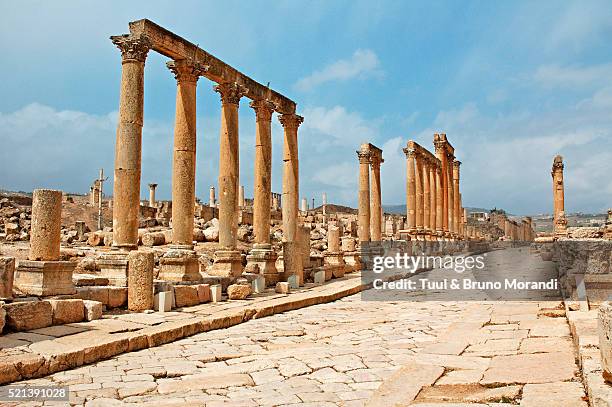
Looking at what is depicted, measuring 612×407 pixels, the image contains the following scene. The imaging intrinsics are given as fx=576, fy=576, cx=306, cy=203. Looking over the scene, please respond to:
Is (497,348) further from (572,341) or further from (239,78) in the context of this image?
(239,78)

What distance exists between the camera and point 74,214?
44344 mm

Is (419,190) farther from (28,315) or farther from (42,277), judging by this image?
(28,315)

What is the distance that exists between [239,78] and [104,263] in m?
7.32

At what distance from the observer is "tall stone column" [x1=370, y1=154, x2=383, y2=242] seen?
90.3ft

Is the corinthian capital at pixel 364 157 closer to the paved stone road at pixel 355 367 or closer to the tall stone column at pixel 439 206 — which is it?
the tall stone column at pixel 439 206

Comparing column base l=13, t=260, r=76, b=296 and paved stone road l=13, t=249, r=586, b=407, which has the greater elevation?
column base l=13, t=260, r=76, b=296

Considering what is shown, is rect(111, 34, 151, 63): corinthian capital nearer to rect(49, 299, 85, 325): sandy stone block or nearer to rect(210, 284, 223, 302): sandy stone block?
rect(210, 284, 223, 302): sandy stone block

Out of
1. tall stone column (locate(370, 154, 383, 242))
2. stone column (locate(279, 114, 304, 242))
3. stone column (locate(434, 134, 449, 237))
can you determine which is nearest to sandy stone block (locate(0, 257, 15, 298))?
stone column (locate(279, 114, 304, 242))

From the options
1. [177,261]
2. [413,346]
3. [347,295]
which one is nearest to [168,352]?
[413,346]

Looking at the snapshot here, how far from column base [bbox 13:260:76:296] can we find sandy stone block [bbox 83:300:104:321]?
0.56 m

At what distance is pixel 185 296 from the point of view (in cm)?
1221

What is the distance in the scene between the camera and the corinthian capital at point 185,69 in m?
14.6

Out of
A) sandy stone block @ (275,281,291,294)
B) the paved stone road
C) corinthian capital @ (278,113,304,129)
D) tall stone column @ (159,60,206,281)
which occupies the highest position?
corinthian capital @ (278,113,304,129)

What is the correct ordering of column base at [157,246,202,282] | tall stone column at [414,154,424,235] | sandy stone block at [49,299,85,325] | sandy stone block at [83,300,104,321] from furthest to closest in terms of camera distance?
tall stone column at [414,154,424,235]
column base at [157,246,202,282]
sandy stone block at [83,300,104,321]
sandy stone block at [49,299,85,325]
